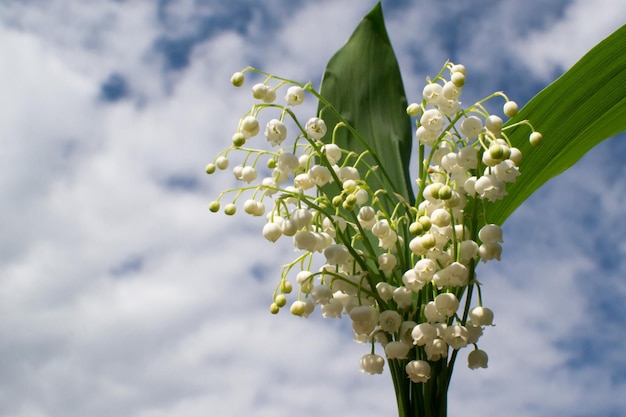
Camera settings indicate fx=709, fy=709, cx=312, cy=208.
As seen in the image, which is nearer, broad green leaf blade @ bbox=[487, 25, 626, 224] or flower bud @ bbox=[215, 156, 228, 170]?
flower bud @ bbox=[215, 156, 228, 170]

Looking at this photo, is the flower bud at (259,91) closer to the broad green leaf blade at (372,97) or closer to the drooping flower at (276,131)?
the drooping flower at (276,131)

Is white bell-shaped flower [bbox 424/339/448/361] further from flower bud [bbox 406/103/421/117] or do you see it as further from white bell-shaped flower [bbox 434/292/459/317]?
flower bud [bbox 406/103/421/117]

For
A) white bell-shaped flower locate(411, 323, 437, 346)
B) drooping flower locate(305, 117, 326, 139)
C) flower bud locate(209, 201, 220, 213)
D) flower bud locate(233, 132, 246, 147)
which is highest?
drooping flower locate(305, 117, 326, 139)

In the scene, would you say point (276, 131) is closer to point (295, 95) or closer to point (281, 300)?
point (295, 95)

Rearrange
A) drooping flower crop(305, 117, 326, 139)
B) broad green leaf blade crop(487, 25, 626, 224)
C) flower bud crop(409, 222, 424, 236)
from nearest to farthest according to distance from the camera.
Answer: flower bud crop(409, 222, 424, 236), drooping flower crop(305, 117, 326, 139), broad green leaf blade crop(487, 25, 626, 224)

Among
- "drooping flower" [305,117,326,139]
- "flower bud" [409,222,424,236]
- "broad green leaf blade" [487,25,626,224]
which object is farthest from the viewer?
"broad green leaf blade" [487,25,626,224]

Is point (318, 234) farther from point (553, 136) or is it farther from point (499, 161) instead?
point (553, 136)

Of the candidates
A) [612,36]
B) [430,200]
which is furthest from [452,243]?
[612,36]

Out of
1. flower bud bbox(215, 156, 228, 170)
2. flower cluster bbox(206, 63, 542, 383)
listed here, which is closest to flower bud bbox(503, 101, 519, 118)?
flower cluster bbox(206, 63, 542, 383)
